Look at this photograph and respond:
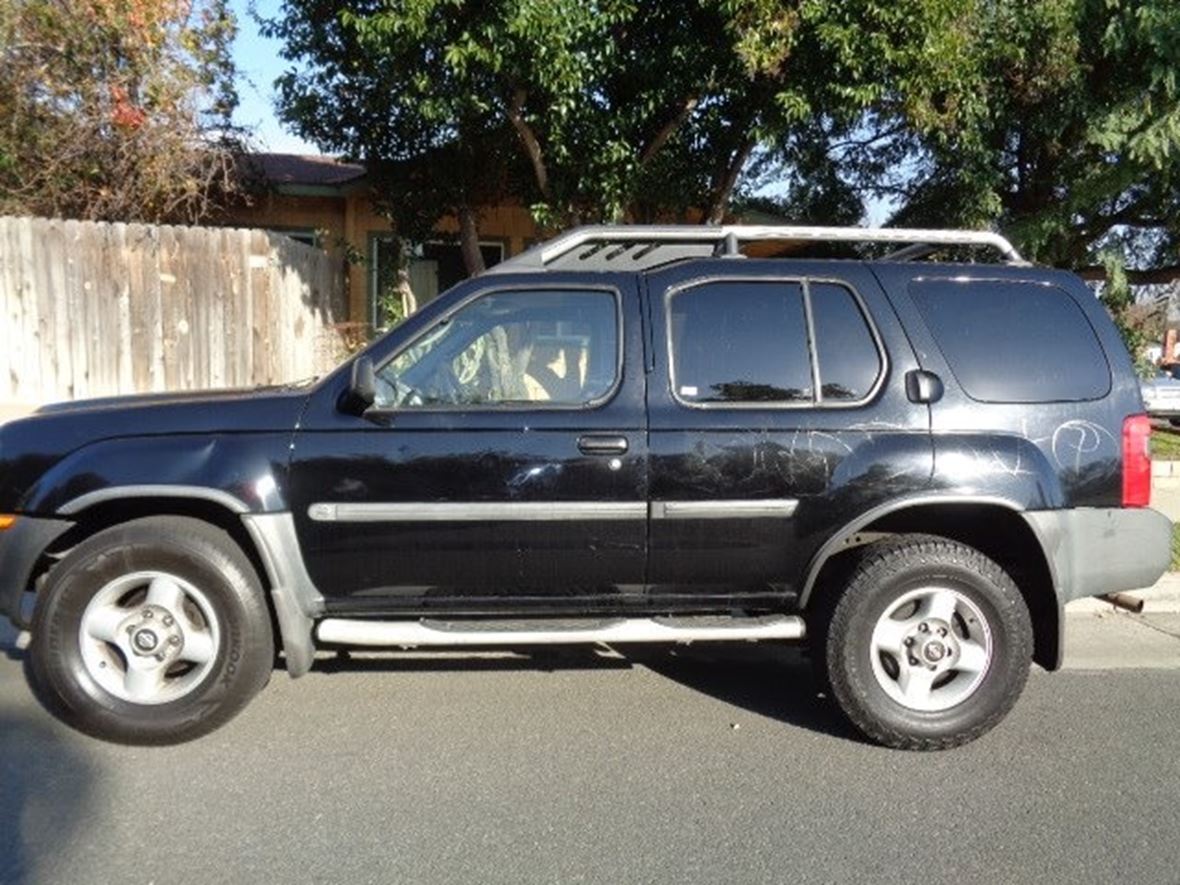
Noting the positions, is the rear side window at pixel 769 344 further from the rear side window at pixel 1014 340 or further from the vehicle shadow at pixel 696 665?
the vehicle shadow at pixel 696 665

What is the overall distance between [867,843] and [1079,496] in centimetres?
176

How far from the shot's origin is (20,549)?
3807mm

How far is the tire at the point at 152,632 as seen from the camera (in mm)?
3793

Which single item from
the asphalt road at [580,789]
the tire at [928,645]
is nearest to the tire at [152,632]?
the asphalt road at [580,789]

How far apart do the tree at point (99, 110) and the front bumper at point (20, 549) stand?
7920mm

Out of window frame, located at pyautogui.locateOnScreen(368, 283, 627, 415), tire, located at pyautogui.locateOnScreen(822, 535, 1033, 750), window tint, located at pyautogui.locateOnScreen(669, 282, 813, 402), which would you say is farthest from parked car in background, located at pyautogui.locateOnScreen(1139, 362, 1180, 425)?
window frame, located at pyautogui.locateOnScreen(368, 283, 627, 415)

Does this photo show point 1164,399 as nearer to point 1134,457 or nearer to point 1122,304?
point 1122,304

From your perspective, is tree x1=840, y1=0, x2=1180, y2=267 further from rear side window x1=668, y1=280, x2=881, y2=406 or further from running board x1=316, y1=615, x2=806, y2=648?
running board x1=316, y1=615, x2=806, y2=648

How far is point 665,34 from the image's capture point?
830 centimetres

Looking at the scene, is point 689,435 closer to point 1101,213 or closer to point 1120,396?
point 1120,396

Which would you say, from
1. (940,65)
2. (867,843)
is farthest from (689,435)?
(940,65)

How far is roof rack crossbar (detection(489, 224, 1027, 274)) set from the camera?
420cm

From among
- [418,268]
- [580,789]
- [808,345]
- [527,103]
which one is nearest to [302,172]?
[418,268]

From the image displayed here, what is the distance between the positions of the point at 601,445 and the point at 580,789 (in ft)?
4.38
